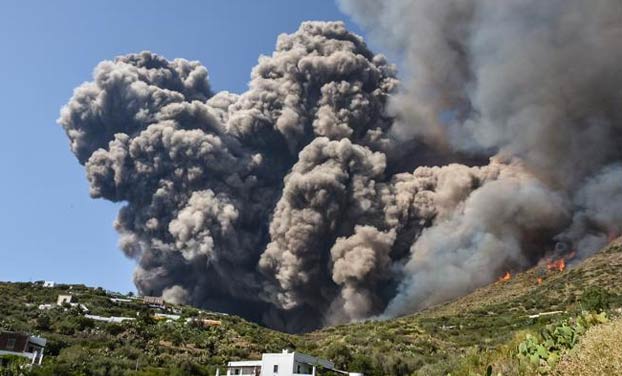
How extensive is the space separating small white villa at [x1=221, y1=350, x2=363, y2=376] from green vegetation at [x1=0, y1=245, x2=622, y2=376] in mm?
3251

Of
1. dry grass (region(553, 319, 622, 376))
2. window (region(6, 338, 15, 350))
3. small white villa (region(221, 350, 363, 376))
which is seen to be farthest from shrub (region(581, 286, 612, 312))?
window (region(6, 338, 15, 350))

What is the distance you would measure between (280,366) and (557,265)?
4176cm

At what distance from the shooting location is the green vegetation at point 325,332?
36.1m

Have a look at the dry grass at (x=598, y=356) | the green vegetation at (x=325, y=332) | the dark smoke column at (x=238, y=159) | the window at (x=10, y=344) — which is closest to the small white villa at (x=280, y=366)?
A: the green vegetation at (x=325, y=332)

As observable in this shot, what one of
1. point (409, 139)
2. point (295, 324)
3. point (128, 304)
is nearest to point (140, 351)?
point (128, 304)

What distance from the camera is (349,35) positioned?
297ft

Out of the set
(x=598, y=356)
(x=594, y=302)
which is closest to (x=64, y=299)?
(x=594, y=302)

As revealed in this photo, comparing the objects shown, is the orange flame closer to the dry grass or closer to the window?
the window

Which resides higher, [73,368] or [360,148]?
[360,148]

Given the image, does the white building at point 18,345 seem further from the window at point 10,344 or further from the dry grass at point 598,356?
the dry grass at point 598,356

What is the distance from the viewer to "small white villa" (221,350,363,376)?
32.9 m

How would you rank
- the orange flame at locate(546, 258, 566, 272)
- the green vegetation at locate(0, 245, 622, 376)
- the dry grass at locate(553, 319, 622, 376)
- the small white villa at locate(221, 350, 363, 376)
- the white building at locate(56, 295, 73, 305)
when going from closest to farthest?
the dry grass at locate(553, 319, 622, 376)
the small white villa at locate(221, 350, 363, 376)
the green vegetation at locate(0, 245, 622, 376)
the white building at locate(56, 295, 73, 305)
the orange flame at locate(546, 258, 566, 272)

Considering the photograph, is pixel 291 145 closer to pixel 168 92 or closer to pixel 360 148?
pixel 360 148

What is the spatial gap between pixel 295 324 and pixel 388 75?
137ft
